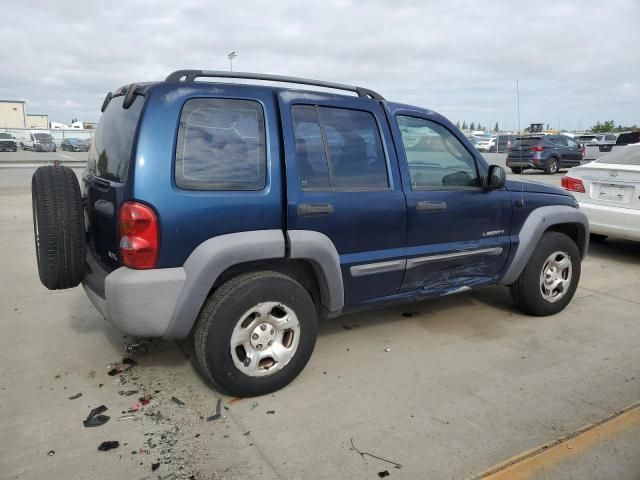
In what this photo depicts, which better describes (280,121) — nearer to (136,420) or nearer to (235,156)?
(235,156)

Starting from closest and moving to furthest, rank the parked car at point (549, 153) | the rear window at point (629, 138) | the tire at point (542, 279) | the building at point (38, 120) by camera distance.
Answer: the tire at point (542, 279) < the rear window at point (629, 138) < the parked car at point (549, 153) < the building at point (38, 120)

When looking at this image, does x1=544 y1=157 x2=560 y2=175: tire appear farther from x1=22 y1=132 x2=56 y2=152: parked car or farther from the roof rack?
x1=22 y1=132 x2=56 y2=152: parked car

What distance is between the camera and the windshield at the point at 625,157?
259 inches

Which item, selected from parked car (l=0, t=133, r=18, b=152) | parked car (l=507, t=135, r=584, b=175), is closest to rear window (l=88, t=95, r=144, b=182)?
parked car (l=507, t=135, r=584, b=175)

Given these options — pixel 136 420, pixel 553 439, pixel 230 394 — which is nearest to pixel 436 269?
pixel 553 439

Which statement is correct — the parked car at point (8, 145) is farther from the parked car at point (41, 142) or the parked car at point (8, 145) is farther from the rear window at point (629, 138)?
the rear window at point (629, 138)

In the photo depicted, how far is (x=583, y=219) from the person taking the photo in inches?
184

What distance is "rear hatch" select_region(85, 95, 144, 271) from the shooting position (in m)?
2.90

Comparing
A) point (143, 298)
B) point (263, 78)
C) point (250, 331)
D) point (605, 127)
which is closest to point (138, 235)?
point (143, 298)

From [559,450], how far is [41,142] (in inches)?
1344

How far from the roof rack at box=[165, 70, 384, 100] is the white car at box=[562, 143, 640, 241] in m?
4.18

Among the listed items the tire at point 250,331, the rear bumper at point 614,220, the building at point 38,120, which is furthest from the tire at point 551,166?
the building at point 38,120

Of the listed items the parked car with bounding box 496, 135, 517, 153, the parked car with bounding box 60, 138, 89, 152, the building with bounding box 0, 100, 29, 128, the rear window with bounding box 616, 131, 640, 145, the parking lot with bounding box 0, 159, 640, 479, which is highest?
the building with bounding box 0, 100, 29, 128

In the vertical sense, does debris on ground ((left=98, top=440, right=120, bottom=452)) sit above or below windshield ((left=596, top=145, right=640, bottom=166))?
below
